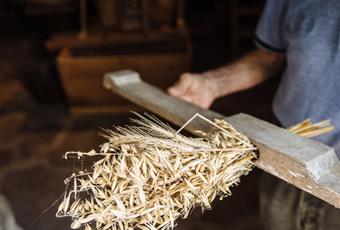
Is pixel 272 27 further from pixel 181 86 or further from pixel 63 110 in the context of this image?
pixel 63 110

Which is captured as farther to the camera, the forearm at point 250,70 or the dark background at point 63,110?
the dark background at point 63,110

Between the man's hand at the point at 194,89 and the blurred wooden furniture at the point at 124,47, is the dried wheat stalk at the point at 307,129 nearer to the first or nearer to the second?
the man's hand at the point at 194,89

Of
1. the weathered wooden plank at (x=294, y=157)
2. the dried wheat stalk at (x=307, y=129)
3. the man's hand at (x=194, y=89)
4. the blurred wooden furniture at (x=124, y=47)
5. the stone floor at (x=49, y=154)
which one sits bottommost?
the stone floor at (x=49, y=154)

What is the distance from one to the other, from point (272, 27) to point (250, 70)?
0.65 ft

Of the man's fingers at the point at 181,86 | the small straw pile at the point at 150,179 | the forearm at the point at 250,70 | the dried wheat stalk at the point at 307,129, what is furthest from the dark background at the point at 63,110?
the small straw pile at the point at 150,179

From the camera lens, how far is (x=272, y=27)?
4.41ft

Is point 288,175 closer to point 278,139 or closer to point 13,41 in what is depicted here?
point 278,139

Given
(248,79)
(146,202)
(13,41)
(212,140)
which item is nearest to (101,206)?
(146,202)

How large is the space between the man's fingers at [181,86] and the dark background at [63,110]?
984mm

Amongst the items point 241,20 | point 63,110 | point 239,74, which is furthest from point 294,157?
point 241,20

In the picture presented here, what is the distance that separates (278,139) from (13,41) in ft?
17.0

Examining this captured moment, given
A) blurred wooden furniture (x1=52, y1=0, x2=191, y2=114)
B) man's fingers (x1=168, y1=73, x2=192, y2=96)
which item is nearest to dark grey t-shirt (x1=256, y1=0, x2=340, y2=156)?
man's fingers (x1=168, y1=73, x2=192, y2=96)

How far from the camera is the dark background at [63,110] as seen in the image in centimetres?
248

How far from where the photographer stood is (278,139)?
83cm
